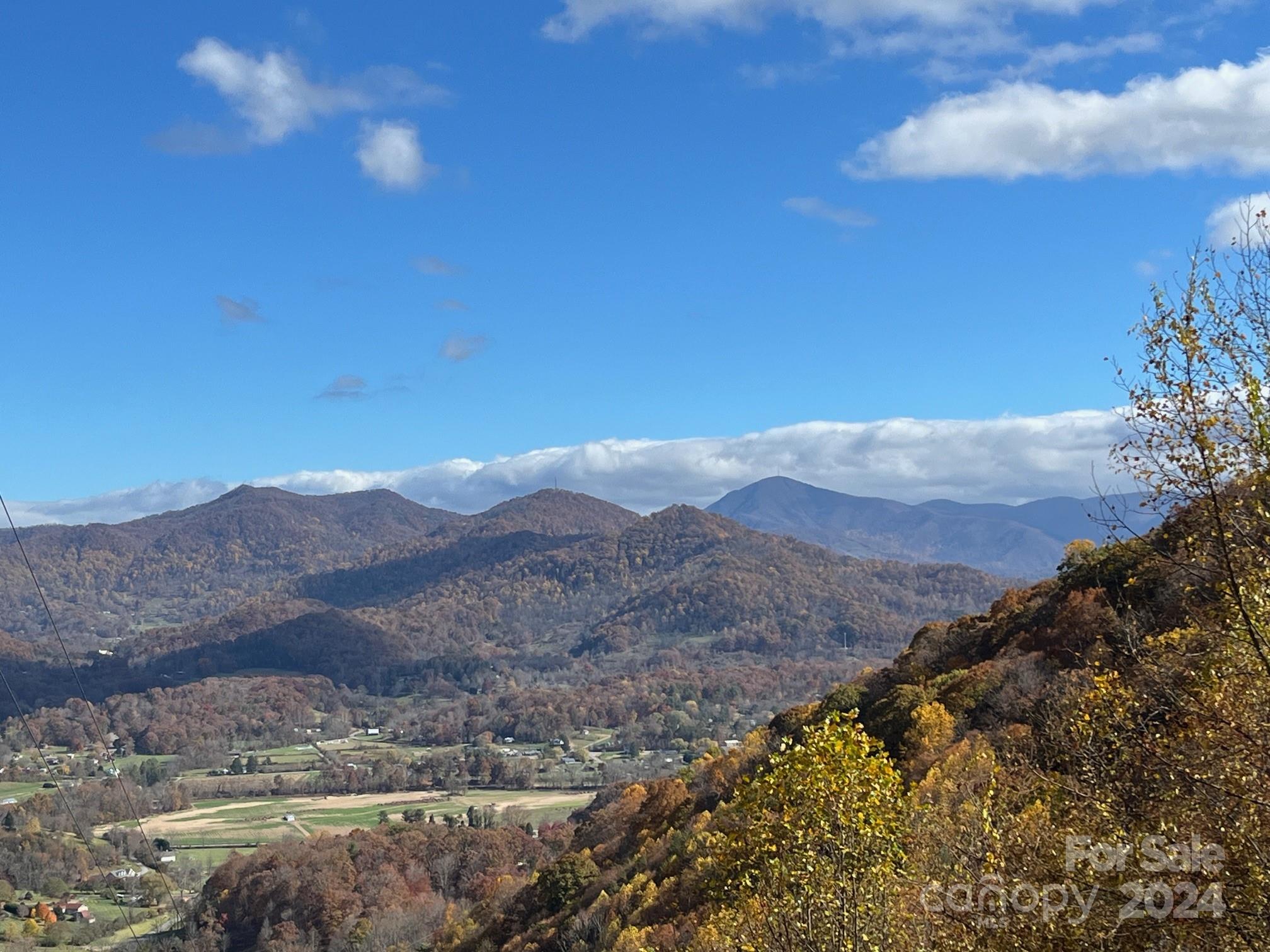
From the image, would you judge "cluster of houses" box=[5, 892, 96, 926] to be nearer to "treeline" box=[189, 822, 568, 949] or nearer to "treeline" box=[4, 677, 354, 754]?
"treeline" box=[189, 822, 568, 949]

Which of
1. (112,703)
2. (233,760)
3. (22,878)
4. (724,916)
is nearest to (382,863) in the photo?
(22,878)

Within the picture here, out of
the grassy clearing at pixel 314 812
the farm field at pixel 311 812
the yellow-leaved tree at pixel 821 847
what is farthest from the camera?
the grassy clearing at pixel 314 812

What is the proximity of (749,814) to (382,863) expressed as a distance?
67.7 metres

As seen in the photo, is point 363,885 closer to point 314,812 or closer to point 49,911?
point 49,911

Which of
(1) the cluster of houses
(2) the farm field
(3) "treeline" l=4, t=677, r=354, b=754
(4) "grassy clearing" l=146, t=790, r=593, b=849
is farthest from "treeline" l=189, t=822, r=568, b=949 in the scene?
(3) "treeline" l=4, t=677, r=354, b=754

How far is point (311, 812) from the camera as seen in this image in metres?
109

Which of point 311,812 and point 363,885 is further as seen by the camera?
point 311,812

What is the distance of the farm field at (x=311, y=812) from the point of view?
97.1 metres

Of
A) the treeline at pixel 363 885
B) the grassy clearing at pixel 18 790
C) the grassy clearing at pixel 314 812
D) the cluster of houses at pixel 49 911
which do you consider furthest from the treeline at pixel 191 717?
the treeline at pixel 363 885

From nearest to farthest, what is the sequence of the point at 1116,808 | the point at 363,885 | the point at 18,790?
1. the point at 1116,808
2. the point at 363,885
3. the point at 18,790

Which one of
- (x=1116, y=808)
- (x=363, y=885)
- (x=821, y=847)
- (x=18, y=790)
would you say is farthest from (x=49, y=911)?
(x=1116, y=808)

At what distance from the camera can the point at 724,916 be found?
35.2 feet

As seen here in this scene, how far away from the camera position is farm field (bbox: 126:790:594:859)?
97062mm

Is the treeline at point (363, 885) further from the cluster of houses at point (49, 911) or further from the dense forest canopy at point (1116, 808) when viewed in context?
the dense forest canopy at point (1116, 808)
